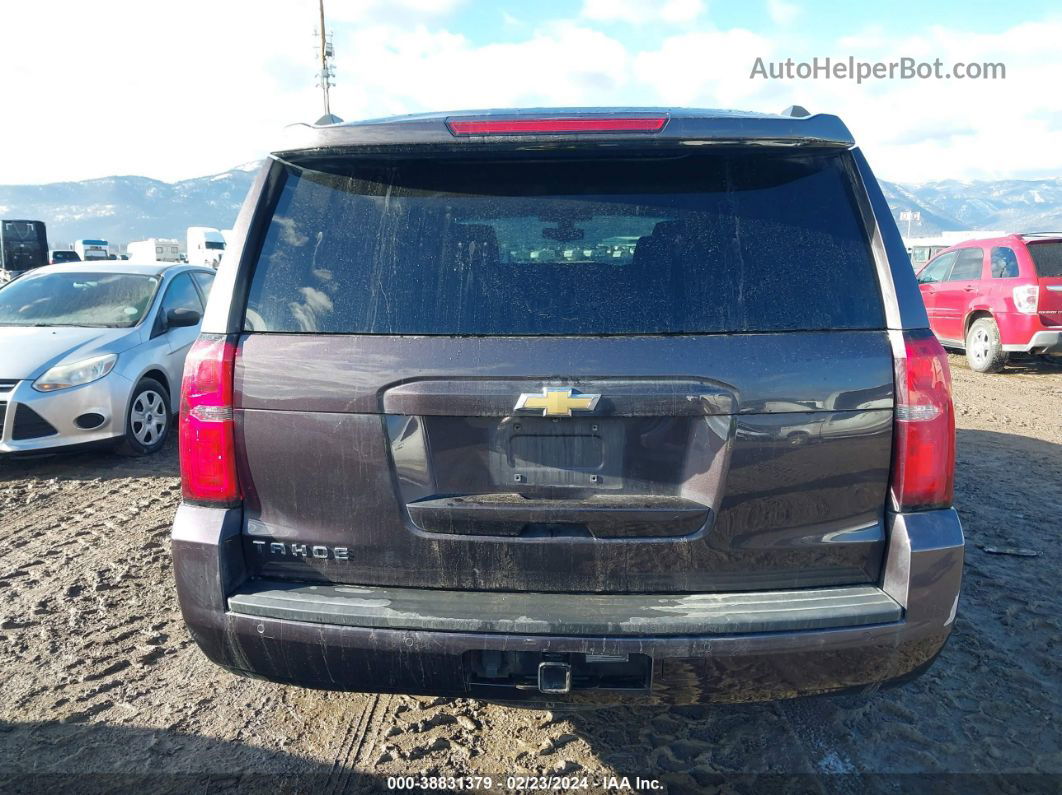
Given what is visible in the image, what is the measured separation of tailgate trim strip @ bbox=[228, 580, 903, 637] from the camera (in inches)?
74.3

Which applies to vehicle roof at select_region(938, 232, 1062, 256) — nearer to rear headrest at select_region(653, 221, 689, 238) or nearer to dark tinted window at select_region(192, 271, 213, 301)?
rear headrest at select_region(653, 221, 689, 238)

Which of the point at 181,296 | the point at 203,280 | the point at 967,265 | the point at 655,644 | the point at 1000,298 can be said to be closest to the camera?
the point at 655,644

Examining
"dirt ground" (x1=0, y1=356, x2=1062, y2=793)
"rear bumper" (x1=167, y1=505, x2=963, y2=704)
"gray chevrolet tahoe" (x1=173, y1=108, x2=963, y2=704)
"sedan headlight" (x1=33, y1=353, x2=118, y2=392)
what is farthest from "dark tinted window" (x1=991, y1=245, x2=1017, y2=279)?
"sedan headlight" (x1=33, y1=353, x2=118, y2=392)

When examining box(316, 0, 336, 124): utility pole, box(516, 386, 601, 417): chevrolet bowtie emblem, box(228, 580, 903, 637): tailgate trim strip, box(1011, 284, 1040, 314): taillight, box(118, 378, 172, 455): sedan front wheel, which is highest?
box(316, 0, 336, 124): utility pole

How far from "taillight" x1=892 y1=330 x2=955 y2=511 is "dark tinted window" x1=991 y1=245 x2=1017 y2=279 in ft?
33.1

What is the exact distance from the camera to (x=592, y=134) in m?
1.99

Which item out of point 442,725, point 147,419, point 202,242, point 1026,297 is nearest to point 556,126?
point 442,725

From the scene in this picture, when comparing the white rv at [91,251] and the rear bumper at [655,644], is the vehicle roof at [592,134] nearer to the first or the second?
the rear bumper at [655,644]

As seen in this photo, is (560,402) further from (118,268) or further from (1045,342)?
(1045,342)

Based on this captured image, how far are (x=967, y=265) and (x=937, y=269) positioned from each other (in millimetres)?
936

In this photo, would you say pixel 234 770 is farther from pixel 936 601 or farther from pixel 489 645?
pixel 936 601

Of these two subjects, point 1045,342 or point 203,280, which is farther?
point 1045,342

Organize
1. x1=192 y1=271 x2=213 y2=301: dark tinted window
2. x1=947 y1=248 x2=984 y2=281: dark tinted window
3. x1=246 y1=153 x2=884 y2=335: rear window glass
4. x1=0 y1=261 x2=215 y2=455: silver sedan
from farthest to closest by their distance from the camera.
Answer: x1=947 y1=248 x2=984 y2=281: dark tinted window < x1=192 y1=271 x2=213 y2=301: dark tinted window < x1=0 y1=261 x2=215 y2=455: silver sedan < x1=246 y1=153 x2=884 y2=335: rear window glass

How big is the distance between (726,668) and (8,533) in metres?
4.65
